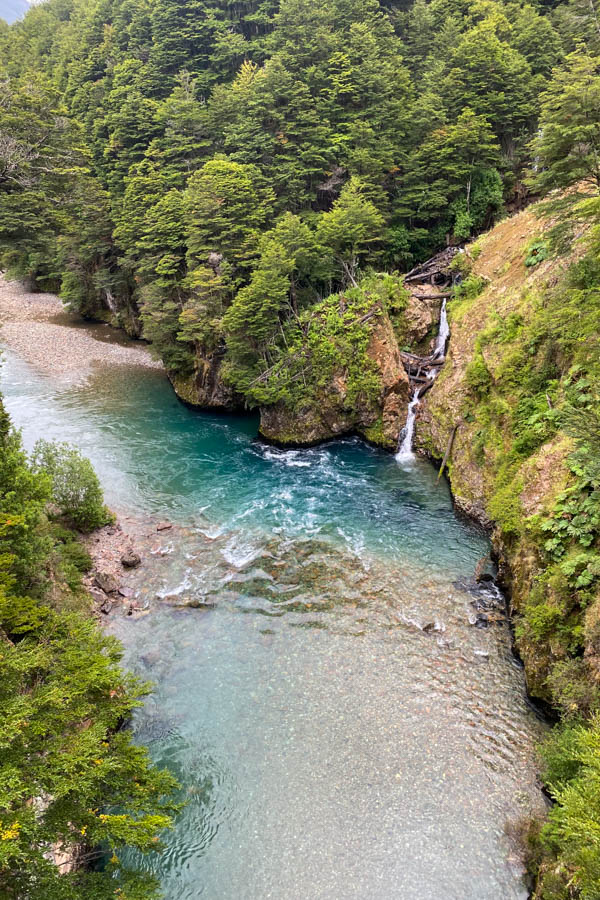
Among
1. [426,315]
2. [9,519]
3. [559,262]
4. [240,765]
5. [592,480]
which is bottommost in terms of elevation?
[240,765]

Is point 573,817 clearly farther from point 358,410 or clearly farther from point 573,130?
point 358,410

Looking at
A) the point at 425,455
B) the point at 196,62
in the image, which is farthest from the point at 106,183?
the point at 425,455

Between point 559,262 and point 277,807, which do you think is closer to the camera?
point 277,807

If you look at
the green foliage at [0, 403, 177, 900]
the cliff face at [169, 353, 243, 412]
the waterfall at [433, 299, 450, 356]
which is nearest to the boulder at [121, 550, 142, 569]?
the green foliage at [0, 403, 177, 900]

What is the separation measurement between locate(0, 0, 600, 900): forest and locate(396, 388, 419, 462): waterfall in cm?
253

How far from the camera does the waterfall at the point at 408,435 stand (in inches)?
980

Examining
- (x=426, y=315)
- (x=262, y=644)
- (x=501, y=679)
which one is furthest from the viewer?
(x=426, y=315)

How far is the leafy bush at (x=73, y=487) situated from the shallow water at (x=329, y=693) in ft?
8.74

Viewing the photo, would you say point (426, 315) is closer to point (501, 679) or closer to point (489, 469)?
point (489, 469)

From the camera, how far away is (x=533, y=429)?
1659cm

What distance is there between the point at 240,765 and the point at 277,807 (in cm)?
134

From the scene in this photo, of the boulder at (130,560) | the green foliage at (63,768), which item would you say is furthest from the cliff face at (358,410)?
the green foliage at (63,768)

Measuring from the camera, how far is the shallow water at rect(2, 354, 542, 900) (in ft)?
31.2

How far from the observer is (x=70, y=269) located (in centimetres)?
4762
